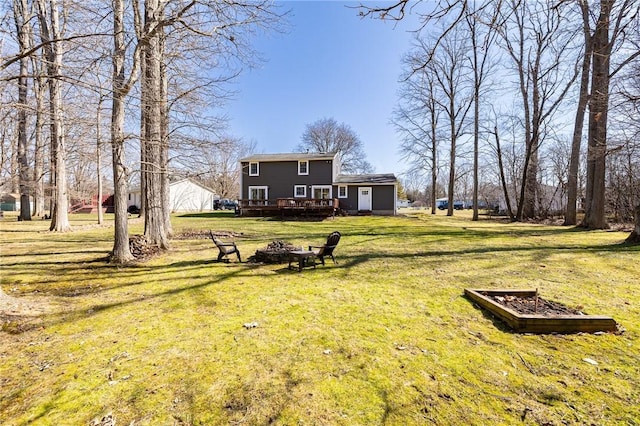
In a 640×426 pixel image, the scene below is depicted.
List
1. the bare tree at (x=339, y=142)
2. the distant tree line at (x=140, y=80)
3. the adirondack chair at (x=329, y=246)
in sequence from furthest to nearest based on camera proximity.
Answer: the bare tree at (x=339, y=142)
the adirondack chair at (x=329, y=246)
the distant tree line at (x=140, y=80)

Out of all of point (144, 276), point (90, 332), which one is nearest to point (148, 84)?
point (144, 276)

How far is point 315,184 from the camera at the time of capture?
87.2 feet

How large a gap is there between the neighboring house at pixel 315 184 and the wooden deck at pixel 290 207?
1.82m

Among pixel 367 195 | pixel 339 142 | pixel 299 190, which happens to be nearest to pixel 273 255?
pixel 299 190

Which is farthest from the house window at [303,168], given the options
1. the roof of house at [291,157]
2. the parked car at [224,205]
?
the parked car at [224,205]

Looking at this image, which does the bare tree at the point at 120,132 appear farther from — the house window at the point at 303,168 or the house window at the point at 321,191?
the house window at the point at 321,191

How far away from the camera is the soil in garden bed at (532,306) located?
4094mm

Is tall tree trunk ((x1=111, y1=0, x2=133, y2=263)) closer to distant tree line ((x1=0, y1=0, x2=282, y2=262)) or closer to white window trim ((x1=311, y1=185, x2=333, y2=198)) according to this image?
distant tree line ((x1=0, y1=0, x2=282, y2=262))

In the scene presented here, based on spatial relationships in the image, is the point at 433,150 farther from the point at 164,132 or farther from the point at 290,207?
the point at 164,132

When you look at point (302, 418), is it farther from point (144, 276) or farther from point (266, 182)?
point (266, 182)

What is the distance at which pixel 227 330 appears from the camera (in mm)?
3750

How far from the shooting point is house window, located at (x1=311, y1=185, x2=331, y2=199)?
26516 mm

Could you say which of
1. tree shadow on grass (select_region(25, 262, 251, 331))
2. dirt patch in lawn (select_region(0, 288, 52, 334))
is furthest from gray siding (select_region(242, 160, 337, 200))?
dirt patch in lawn (select_region(0, 288, 52, 334))

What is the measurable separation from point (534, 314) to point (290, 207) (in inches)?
786
